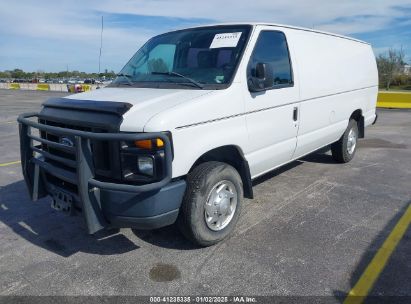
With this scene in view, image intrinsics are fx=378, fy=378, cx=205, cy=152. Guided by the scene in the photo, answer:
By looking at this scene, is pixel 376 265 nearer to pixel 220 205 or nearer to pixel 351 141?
pixel 220 205

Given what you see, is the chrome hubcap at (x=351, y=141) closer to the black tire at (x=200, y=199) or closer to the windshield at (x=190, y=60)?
the windshield at (x=190, y=60)

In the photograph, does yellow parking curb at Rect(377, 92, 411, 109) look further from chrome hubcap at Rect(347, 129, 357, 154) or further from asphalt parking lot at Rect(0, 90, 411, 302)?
asphalt parking lot at Rect(0, 90, 411, 302)

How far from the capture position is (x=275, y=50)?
15.0ft

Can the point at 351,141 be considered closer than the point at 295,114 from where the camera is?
No

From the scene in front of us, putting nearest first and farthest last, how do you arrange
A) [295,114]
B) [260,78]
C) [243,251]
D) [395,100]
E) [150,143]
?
[150,143]
[243,251]
[260,78]
[295,114]
[395,100]

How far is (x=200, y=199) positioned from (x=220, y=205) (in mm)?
388

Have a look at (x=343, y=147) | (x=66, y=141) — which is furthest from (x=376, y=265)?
(x=343, y=147)

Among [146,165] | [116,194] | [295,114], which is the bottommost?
[116,194]

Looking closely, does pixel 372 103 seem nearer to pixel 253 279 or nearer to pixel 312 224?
pixel 312 224

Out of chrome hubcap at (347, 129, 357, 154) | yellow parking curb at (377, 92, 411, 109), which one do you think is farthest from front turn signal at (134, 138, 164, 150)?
yellow parking curb at (377, 92, 411, 109)

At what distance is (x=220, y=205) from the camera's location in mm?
3824

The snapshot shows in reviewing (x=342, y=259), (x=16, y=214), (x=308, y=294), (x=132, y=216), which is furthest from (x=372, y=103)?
(x=16, y=214)

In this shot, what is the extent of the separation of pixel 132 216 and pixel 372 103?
611cm

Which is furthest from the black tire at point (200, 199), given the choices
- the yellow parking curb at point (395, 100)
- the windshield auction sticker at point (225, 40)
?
the yellow parking curb at point (395, 100)
